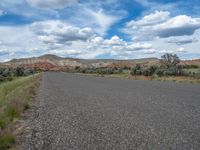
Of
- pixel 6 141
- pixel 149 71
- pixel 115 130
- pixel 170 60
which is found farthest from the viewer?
pixel 170 60

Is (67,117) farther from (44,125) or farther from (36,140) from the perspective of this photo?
(36,140)

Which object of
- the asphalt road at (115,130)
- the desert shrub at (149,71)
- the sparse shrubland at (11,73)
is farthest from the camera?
the sparse shrubland at (11,73)

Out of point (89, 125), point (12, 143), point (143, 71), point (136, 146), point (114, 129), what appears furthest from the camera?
point (143, 71)

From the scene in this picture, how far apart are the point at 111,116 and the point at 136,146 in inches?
172

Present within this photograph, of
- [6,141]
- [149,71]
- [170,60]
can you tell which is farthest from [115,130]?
[170,60]

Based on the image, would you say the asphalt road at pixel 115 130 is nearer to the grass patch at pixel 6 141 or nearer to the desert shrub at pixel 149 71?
the grass patch at pixel 6 141

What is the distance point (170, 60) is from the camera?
309 feet

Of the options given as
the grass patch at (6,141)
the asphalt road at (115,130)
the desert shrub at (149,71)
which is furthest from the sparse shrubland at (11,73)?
the grass patch at (6,141)

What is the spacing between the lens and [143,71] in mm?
64062

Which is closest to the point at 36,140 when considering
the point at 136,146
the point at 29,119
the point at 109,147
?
the point at 109,147

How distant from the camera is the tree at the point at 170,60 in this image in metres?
92.7

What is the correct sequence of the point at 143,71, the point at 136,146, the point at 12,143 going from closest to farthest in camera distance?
the point at 136,146 → the point at 12,143 → the point at 143,71

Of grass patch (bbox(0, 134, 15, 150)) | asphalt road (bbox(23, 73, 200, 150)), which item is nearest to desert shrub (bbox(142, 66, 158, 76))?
asphalt road (bbox(23, 73, 200, 150))

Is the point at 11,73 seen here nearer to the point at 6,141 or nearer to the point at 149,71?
the point at 149,71
